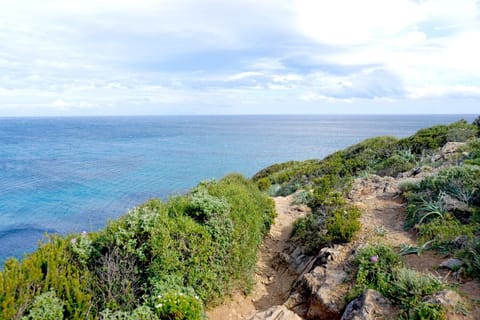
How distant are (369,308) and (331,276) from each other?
4.14 feet

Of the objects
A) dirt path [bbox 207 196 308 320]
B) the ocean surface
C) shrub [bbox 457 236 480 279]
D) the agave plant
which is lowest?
the ocean surface

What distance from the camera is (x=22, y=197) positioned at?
26.0m

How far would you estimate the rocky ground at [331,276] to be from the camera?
4504 millimetres

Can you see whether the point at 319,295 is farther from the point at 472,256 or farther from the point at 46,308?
the point at 46,308

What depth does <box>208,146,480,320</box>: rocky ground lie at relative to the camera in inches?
177

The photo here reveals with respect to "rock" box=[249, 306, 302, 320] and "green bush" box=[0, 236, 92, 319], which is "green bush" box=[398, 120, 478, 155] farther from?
"green bush" box=[0, 236, 92, 319]

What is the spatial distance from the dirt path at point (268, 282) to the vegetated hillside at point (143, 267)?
0.28 m

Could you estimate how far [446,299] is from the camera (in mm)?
4105

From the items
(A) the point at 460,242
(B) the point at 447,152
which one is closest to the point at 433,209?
(A) the point at 460,242

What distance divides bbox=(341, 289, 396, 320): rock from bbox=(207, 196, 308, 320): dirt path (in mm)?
2068

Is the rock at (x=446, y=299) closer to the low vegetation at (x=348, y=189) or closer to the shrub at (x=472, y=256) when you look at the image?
the shrub at (x=472, y=256)

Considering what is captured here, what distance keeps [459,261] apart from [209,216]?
13.8 ft

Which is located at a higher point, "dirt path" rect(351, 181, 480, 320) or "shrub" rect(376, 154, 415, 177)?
"shrub" rect(376, 154, 415, 177)

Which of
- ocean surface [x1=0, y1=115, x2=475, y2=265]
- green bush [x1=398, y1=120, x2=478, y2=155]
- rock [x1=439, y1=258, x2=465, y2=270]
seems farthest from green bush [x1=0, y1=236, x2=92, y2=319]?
green bush [x1=398, y1=120, x2=478, y2=155]
